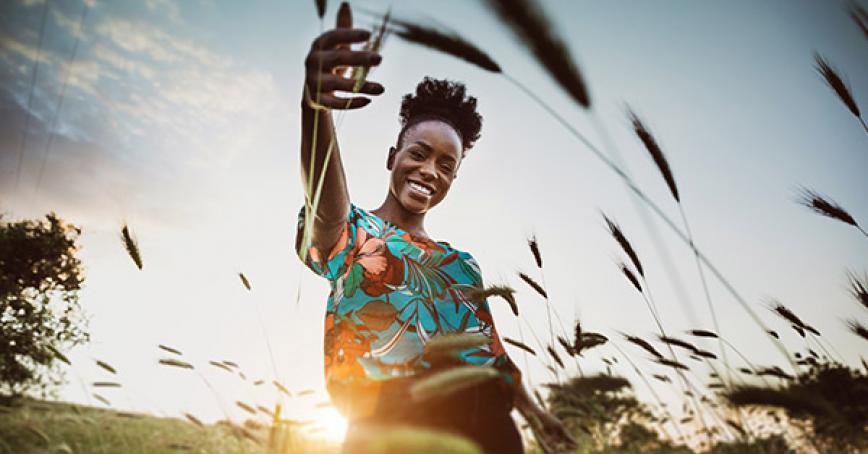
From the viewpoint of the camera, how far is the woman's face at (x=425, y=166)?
226 cm

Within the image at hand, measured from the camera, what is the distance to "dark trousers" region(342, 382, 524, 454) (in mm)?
1414

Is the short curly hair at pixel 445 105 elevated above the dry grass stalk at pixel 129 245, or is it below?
above

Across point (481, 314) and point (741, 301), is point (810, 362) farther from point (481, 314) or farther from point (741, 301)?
point (481, 314)

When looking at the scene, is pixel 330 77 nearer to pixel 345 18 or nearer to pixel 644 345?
pixel 345 18

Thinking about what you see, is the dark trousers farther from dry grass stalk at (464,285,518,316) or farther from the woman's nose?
the woman's nose

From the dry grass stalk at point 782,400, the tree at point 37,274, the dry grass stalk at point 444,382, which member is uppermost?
the tree at point 37,274

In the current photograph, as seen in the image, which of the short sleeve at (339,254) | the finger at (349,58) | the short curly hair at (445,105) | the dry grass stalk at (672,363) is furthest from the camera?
the short curly hair at (445,105)

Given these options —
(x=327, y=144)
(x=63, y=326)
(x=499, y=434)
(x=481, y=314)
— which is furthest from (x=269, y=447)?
(x=63, y=326)

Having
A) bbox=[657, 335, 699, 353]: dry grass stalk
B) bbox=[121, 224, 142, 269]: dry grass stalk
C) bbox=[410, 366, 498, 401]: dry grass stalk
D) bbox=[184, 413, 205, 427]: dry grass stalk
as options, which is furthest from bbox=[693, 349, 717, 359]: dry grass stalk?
bbox=[121, 224, 142, 269]: dry grass stalk

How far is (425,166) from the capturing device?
2.26 metres

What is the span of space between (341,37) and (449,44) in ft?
1.27

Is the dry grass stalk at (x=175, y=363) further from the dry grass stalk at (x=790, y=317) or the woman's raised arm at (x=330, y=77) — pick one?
the dry grass stalk at (x=790, y=317)

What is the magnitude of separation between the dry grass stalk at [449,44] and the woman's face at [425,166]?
1037mm

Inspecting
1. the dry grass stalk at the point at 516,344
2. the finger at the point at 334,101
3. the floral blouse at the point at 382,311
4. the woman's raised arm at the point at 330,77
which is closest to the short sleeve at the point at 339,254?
the floral blouse at the point at 382,311
